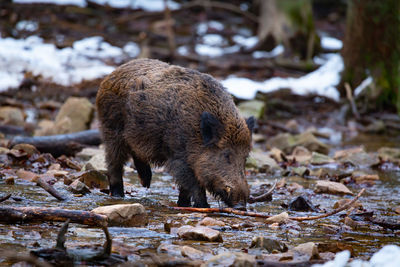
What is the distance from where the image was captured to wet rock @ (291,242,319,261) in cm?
377

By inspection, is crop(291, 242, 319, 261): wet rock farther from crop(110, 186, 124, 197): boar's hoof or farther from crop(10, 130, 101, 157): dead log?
crop(10, 130, 101, 157): dead log

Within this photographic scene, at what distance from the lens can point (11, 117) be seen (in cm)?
1274

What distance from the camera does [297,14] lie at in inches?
814

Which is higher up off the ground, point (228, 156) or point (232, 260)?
point (228, 156)

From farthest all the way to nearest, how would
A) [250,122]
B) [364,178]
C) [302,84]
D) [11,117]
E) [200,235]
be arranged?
[302,84] → [11,117] → [364,178] → [250,122] → [200,235]

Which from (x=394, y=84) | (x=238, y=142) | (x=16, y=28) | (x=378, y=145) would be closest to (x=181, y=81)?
(x=238, y=142)

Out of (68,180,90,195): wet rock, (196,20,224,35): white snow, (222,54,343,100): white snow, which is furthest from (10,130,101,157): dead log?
(196,20,224,35): white snow

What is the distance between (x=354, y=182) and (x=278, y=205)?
2493 mm

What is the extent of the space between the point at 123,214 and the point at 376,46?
40.5 ft

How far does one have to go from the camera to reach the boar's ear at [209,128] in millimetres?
5910

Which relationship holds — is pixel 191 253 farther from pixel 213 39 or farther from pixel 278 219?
pixel 213 39

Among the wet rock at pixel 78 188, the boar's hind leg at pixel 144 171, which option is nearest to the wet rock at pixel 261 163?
the boar's hind leg at pixel 144 171

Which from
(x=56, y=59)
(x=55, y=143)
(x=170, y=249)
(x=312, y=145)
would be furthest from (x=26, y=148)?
(x=56, y=59)

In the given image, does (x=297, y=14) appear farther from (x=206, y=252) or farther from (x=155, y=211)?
(x=206, y=252)
